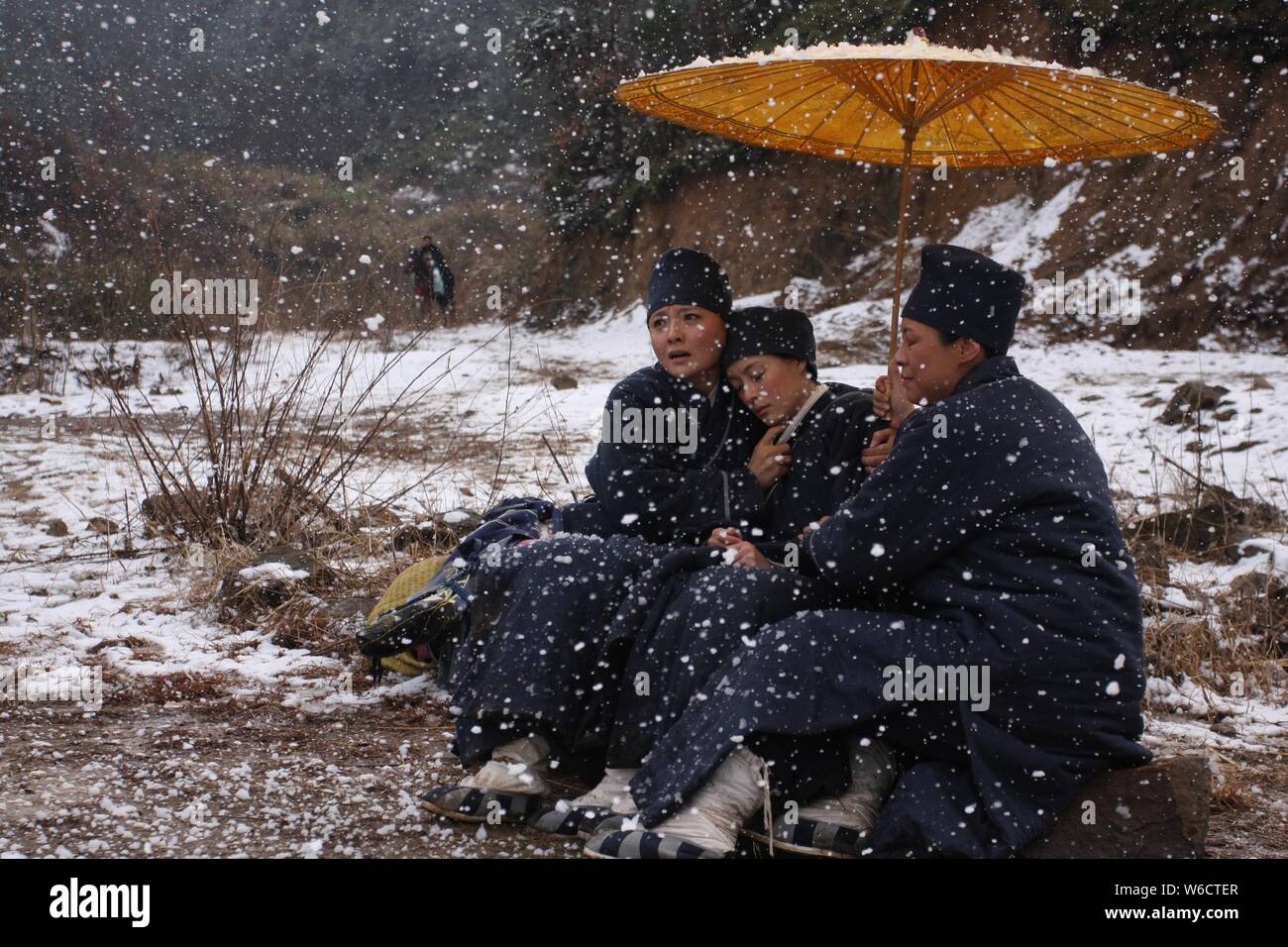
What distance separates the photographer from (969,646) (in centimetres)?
230

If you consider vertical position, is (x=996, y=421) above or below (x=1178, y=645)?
above

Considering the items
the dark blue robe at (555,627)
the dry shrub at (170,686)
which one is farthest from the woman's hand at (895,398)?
the dry shrub at (170,686)

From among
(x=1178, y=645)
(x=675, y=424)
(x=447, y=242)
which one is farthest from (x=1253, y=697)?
(x=447, y=242)

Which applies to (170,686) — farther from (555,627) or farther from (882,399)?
(882,399)

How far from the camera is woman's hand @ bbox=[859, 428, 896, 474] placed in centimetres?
289

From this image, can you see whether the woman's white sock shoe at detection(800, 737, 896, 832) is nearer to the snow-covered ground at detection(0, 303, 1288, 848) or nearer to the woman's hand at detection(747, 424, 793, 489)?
the woman's hand at detection(747, 424, 793, 489)

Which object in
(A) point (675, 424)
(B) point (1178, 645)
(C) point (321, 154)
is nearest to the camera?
(A) point (675, 424)

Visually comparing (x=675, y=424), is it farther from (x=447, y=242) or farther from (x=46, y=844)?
(x=447, y=242)

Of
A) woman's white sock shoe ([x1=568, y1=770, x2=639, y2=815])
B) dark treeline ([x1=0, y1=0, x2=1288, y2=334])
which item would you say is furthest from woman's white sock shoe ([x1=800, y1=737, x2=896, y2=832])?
dark treeline ([x1=0, y1=0, x2=1288, y2=334])

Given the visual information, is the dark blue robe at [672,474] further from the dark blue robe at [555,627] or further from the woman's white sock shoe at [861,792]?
the woman's white sock shoe at [861,792]

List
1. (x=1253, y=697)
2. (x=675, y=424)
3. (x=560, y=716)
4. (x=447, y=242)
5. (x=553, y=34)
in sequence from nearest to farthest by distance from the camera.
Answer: (x=560, y=716)
(x=675, y=424)
(x=1253, y=697)
(x=553, y=34)
(x=447, y=242)

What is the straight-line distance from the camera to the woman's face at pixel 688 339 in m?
3.25

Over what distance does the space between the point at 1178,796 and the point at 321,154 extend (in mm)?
36827

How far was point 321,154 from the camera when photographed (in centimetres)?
3538
